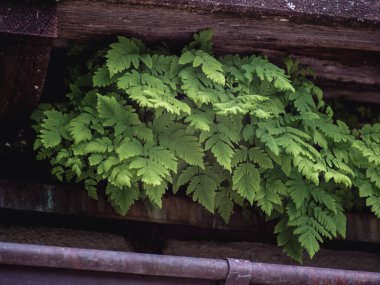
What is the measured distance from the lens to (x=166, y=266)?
2.66 meters

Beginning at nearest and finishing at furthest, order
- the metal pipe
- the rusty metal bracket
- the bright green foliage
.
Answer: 1. the metal pipe
2. the rusty metal bracket
3. the bright green foliage

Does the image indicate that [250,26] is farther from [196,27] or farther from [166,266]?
[166,266]

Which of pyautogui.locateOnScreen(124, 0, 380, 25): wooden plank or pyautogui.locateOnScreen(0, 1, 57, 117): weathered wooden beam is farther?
pyautogui.locateOnScreen(124, 0, 380, 25): wooden plank

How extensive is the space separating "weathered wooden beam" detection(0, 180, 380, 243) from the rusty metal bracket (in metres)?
0.85

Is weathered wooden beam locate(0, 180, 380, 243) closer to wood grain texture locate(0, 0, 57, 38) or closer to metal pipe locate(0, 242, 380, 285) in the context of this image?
metal pipe locate(0, 242, 380, 285)

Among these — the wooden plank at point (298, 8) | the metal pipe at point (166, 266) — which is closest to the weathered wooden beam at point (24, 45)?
the wooden plank at point (298, 8)

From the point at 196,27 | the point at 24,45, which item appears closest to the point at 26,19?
the point at 24,45

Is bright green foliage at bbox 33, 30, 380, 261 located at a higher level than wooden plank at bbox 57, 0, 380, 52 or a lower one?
lower

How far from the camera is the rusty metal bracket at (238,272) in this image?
2.73m

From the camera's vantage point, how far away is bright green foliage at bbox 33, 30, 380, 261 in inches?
122

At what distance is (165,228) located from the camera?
12.1 feet

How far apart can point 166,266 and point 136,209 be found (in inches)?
34.2

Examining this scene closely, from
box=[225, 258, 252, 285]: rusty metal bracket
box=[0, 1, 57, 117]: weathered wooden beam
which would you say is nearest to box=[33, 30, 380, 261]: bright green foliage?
box=[0, 1, 57, 117]: weathered wooden beam

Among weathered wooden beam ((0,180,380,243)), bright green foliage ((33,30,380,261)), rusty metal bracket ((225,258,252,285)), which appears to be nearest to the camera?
rusty metal bracket ((225,258,252,285))
